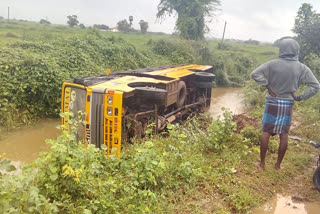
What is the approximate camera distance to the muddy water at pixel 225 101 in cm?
1139

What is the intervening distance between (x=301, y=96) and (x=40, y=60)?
7.60 m

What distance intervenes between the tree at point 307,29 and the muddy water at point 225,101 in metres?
3.43

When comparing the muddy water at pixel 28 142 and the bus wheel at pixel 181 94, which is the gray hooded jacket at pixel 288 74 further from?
the muddy water at pixel 28 142

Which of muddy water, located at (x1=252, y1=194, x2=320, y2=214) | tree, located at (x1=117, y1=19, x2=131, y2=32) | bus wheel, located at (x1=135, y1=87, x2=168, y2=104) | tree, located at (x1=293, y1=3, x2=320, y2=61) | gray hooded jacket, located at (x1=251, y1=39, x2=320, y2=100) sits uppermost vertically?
tree, located at (x1=117, y1=19, x2=131, y2=32)

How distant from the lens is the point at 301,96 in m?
4.44

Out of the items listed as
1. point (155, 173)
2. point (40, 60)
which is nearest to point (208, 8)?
point (40, 60)

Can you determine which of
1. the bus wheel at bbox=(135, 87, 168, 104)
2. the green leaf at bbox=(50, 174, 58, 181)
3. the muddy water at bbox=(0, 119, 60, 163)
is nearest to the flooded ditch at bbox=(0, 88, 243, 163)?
the muddy water at bbox=(0, 119, 60, 163)

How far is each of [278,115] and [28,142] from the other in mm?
5963

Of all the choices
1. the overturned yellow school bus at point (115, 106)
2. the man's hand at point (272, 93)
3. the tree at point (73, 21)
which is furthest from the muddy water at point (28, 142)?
the tree at point (73, 21)

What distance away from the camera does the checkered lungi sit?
438 cm

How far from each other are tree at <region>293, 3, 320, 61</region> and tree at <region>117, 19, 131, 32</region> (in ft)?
78.0

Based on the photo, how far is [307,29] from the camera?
12.8m

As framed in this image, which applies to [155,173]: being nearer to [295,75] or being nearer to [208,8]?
[295,75]

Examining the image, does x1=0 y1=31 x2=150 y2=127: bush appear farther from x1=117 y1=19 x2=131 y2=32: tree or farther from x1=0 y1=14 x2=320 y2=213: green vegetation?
x1=117 y1=19 x2=131 y2=32: tree
